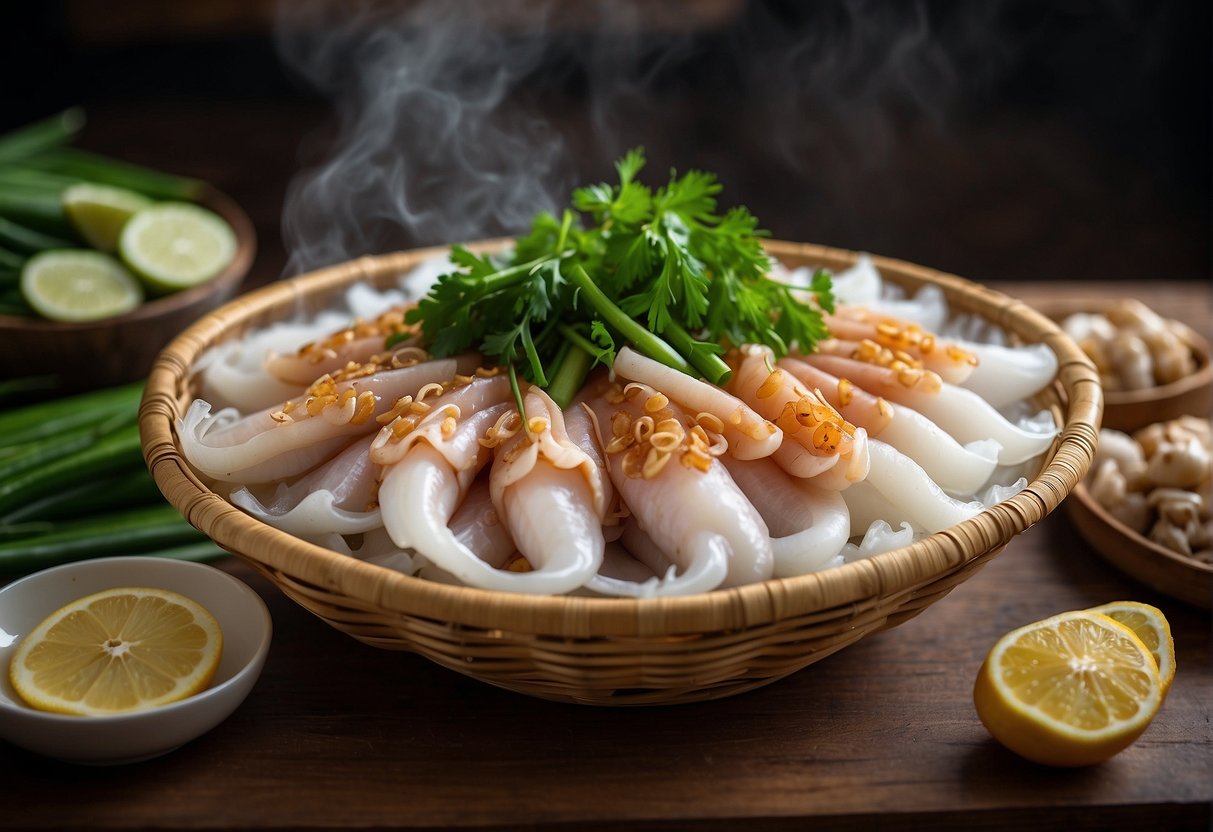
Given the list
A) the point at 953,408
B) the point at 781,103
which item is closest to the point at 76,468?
the point at 953,408

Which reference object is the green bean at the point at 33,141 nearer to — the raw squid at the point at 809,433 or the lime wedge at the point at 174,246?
the lime wedge at the point at 174,246

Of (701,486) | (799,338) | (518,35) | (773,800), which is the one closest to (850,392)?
(799,338)

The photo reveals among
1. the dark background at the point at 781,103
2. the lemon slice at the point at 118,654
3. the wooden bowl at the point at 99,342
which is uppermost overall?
the lemon slice at the point at 118,654

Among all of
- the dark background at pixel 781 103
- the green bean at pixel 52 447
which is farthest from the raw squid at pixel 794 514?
the dark background at pixel 781 103

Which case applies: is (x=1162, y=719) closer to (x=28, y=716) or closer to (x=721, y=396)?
(x=721, y=396)

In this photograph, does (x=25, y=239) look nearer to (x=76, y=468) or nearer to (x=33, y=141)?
(x=33, y=141)

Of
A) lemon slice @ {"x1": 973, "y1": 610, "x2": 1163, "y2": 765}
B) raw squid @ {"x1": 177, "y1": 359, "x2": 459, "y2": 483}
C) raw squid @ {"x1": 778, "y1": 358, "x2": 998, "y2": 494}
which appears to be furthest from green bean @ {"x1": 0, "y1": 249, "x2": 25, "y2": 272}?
lemon slice @ {"x1": 973, "y1": 610, "x2": 1163, "y2": 765}
